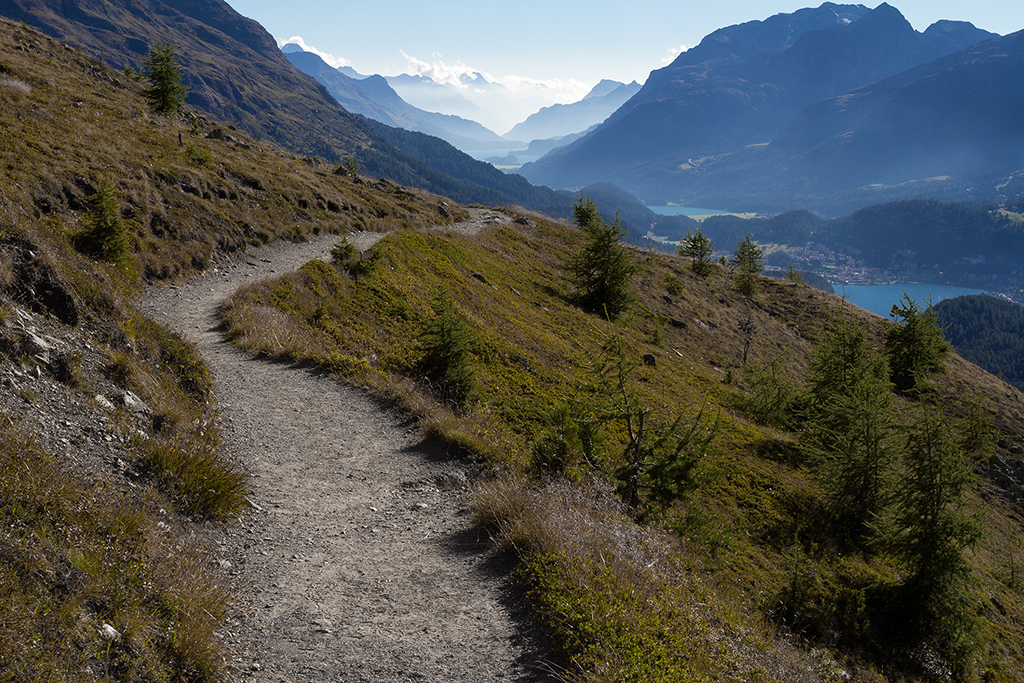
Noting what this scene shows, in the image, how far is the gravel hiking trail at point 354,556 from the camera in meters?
4.89

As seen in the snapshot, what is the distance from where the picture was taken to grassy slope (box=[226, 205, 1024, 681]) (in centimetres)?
539

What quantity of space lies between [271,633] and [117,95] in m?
47.2

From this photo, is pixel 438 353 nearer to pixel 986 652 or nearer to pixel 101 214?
pixel 101 214

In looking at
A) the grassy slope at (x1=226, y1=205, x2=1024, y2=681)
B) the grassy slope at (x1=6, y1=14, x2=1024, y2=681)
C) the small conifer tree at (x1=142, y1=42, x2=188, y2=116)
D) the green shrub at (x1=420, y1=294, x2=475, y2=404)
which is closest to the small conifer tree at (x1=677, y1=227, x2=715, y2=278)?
the grassy slope at (x1=6, y1=14, x2=1024, y2=681)

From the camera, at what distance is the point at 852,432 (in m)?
14.2

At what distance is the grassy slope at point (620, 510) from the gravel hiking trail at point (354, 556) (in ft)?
2.21

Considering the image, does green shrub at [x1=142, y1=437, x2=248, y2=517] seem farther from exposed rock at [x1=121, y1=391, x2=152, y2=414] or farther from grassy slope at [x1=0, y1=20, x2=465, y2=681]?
exposed rock at [x1=121, y1=391, x2=152, y2=414]

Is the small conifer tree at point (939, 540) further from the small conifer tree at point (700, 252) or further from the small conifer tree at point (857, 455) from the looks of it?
the small conifer tree at point (700, 252)

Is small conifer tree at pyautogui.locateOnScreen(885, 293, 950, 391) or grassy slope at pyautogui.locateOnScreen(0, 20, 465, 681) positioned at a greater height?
small conifer tree at pyautogui.locateOnScreen(885, 293, 950, 391)

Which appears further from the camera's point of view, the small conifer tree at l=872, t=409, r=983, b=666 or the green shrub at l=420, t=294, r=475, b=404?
the green shrub at l=420, t=294, r=475, b=404

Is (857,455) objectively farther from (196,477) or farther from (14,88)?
(14,88)

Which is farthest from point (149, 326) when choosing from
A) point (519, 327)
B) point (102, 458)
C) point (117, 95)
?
point (117, 95)

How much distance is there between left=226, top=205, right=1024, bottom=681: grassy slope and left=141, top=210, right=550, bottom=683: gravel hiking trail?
67 centimetres

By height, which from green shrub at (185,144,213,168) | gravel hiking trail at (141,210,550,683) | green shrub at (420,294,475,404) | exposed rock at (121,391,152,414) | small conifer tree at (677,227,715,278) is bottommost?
gravel hiking trail at (141,210,550,683)
